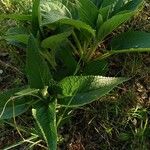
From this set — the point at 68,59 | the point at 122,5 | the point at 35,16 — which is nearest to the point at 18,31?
the point at 35,16

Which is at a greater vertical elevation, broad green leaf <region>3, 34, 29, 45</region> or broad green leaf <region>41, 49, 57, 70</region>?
broad green leaf <region>3, 34, 29, 45</region>

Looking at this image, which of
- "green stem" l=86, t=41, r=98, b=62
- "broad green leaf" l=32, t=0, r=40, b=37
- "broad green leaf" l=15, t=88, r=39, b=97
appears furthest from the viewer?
"green stem" l=86, t=41, r=98, b=62

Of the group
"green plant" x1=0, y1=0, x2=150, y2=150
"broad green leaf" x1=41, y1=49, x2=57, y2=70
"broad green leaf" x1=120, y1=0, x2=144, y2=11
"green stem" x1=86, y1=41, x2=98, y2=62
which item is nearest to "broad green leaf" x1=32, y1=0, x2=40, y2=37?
"green plant" x1=0, y1=0, x2=150, y2=150

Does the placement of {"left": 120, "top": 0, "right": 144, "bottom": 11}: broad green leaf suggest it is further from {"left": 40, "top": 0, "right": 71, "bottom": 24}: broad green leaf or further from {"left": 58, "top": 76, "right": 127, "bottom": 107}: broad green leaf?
{"left": 58, "top": 76, "right": 127, "bottom": 107}: broad green leaf

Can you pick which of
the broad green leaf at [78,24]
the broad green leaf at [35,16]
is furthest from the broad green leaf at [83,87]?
the broad green leaf at [35,16]

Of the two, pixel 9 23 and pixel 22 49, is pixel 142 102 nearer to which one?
pixel 22 49

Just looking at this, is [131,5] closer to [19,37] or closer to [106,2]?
[106,2]

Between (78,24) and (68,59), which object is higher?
(78,24)

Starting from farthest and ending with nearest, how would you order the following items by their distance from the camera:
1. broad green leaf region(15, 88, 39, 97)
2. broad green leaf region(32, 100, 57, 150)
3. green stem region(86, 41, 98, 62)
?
green stem region(86, 41, 98, 62) < broad green leaf region(15, 88, 39, 97) < broad green leaf region(32, 100, 57, 150)
